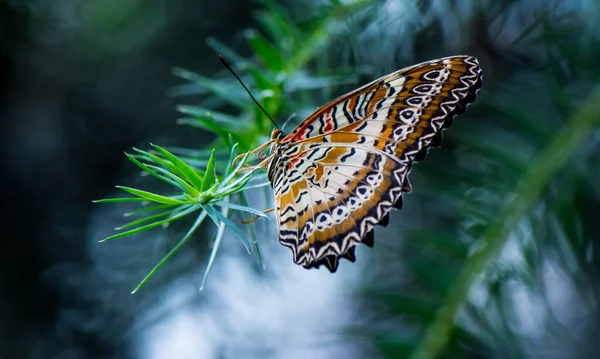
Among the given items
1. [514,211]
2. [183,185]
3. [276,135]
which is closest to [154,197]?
[183,185]

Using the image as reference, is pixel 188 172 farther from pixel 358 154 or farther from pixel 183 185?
pixel 358 154

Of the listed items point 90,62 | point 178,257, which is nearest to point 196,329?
point 178,257

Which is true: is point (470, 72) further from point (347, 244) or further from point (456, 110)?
point (347, 244)

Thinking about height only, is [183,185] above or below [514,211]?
above

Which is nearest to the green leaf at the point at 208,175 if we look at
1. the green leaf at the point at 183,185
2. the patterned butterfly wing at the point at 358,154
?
the green leaf at the point at 183,185

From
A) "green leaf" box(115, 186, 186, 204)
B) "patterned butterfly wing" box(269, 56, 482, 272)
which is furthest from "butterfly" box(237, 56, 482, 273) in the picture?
"green leaf" box(115, 186, 186, 204)

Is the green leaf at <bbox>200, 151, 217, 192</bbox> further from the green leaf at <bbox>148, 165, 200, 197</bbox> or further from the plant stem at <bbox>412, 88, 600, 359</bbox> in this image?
the plant stem at <bbox>412, 88, 600, 359</bbox>
